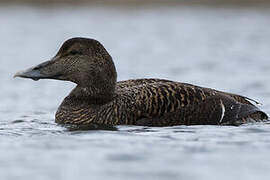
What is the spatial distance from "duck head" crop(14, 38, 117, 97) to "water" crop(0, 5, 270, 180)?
607 millimetres

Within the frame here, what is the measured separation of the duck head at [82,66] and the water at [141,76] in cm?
61

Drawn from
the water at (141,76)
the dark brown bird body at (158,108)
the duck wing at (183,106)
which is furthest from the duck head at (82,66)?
the water at (141,76)

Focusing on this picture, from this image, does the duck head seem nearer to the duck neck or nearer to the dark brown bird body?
the duck neck

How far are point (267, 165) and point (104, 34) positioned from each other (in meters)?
17.7

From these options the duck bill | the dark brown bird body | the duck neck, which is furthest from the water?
the duck bill

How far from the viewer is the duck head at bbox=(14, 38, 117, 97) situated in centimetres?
881

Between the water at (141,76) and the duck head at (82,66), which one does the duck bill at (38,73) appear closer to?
the duck head at (82,66)

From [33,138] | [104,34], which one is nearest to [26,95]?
[33,138]

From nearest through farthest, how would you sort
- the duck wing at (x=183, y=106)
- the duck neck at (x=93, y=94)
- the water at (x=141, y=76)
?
the water at (x=141, y=76) → the duck wing at (x=183, y=106) → the duck neck at (x=93, y=94)

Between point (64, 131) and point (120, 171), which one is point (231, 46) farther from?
point (120, 171)

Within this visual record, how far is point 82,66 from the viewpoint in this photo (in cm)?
890

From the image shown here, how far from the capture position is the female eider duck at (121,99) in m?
8.38

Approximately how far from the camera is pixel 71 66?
889cm

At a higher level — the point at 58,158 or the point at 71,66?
the point at 71,66
